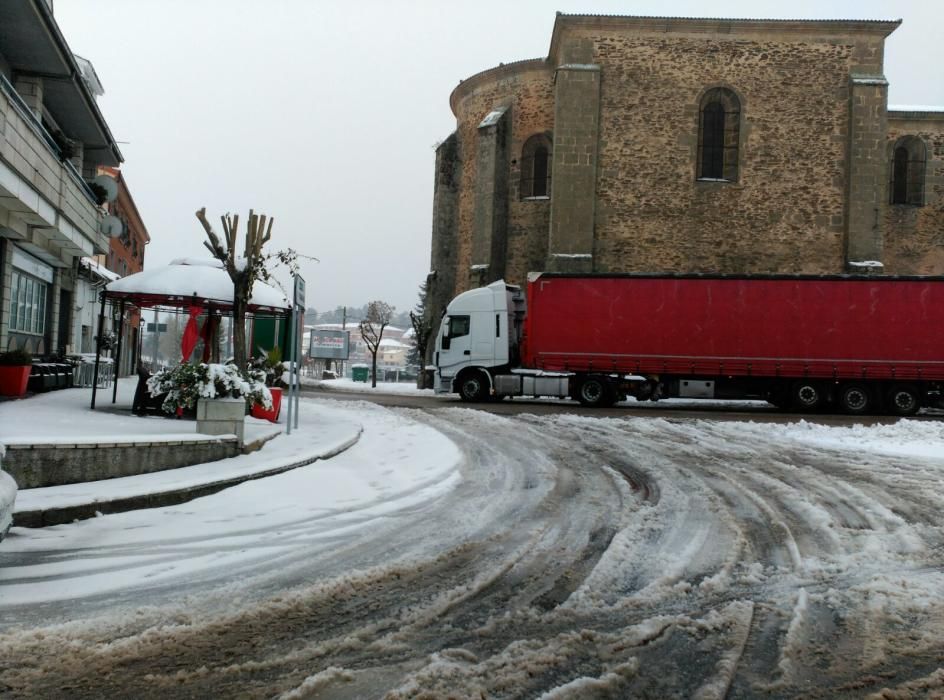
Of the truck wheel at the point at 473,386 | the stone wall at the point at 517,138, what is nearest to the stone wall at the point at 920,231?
the stone wall at the point at 517,138

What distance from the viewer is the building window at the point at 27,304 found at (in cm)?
1429

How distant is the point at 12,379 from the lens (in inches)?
476

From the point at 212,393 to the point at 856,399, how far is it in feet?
53.3

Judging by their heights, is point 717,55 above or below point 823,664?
above

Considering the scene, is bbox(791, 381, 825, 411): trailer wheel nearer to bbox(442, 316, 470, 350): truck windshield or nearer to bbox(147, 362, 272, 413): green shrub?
bbox(442, 316, 470, 350): truck windshield

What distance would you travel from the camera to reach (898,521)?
5.81 m

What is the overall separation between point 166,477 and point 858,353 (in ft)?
56.1

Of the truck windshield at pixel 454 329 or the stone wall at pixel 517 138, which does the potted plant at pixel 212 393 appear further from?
the stone wall at pixel 517 138

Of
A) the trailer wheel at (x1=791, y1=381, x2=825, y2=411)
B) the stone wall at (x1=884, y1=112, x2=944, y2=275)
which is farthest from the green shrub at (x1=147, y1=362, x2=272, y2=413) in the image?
the stone wall at (x1=884, y1=112, x2=944, y2=275)

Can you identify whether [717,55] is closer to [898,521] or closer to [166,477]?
[898,521]

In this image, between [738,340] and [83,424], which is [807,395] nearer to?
[738,340]

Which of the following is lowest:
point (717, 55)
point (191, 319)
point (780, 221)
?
point (191, 319)

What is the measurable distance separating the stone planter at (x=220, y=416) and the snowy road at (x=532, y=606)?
5.02 ft

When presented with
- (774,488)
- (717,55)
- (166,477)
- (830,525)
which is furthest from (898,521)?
(717,55)
